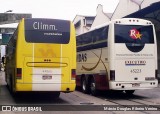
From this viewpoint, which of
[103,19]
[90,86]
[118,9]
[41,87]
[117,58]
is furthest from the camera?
[103,19]

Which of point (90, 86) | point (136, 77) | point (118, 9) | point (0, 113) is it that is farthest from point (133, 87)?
point (118, 9)

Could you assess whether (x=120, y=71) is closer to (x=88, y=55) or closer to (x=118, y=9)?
(x=88, y=55)

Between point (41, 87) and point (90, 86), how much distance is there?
5.51 metres

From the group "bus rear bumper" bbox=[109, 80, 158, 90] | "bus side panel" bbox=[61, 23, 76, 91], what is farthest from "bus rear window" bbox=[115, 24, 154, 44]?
"bus side panel" bbox=[61, 23, 76, 91]

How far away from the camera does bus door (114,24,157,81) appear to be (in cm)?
1588

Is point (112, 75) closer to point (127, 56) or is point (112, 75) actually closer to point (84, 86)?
point (127, 56)

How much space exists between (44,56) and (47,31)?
41.0 inches

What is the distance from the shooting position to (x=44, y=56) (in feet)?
45.0

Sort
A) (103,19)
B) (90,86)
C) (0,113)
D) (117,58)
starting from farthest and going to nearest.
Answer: (103,19) < (90,86) < (117,58) < (0,113)

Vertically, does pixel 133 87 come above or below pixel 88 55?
below

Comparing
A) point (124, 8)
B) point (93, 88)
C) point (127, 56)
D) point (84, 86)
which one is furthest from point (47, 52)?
point (124, 8)

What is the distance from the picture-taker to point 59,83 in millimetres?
13805

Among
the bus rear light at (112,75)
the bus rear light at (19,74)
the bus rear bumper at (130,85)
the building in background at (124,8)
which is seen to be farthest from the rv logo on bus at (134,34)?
the building in background at (124,8)

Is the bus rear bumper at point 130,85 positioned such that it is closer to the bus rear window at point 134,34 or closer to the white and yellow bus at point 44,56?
the bus rear window at point 134,34
